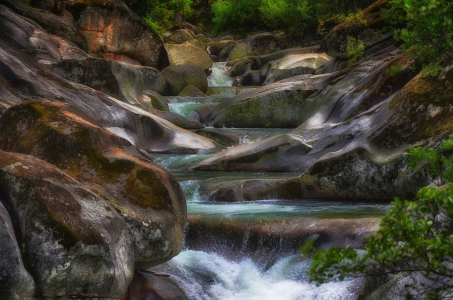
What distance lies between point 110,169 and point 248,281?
7.64 ft

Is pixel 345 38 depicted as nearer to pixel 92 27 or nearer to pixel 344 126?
pixel 344 126

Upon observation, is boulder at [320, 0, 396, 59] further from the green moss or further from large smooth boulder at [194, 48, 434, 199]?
the green moss

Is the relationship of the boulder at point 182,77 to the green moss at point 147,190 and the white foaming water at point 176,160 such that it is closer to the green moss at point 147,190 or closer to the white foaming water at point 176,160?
the white foaming water at point 176,160

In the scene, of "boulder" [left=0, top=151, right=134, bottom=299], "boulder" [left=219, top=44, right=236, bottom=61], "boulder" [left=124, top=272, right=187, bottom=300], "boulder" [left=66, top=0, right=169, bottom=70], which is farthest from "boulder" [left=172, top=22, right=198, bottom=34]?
"boulder" [left=0, top=151, right=134, bottom=299]

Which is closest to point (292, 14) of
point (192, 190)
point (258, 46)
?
point (258, 46)

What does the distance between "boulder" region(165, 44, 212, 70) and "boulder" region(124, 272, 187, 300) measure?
22.2 meters

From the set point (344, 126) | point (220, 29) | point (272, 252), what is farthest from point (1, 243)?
point (220, 29)

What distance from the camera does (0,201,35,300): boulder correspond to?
328 centimetres

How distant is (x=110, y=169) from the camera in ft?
17.5

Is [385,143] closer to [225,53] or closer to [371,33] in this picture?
[371,33]

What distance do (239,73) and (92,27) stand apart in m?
10.5

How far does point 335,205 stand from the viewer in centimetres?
874

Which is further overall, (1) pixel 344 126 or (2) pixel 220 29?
(2) pixel 220 29

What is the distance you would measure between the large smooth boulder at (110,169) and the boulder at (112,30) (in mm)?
17329
